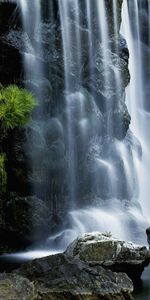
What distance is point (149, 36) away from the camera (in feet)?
121

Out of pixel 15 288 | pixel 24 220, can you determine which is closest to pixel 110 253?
pixel 15 288

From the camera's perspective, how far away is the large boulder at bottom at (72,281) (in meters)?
8.01

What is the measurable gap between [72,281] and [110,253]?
2577 millimetres

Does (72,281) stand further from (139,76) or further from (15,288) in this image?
(139,76)

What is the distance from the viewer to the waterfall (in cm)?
2991

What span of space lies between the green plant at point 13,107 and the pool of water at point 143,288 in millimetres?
6785

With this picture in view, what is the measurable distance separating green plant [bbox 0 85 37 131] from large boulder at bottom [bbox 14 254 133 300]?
24.3 ft

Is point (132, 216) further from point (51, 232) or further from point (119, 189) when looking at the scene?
point (51, 232)

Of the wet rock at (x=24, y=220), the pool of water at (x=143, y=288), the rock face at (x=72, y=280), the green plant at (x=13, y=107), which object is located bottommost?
the wet rock at (x=24, y=220)

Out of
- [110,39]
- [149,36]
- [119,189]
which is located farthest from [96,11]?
[149,36]

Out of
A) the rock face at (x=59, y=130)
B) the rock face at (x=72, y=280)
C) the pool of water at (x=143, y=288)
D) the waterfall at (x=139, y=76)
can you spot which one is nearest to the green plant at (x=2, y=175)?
the rock face at (x=59, y=130)

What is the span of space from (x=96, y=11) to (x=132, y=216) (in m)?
10.8

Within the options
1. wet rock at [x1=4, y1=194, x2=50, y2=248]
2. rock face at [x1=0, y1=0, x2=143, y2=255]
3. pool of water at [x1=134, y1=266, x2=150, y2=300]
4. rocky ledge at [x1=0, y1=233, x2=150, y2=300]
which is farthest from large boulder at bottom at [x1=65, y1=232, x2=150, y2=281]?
rock face at [x1=0, y1=0, x2=143, y2=255]

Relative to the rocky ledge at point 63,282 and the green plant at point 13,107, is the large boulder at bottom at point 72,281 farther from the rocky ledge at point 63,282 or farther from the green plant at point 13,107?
the green plant at point 13,107
